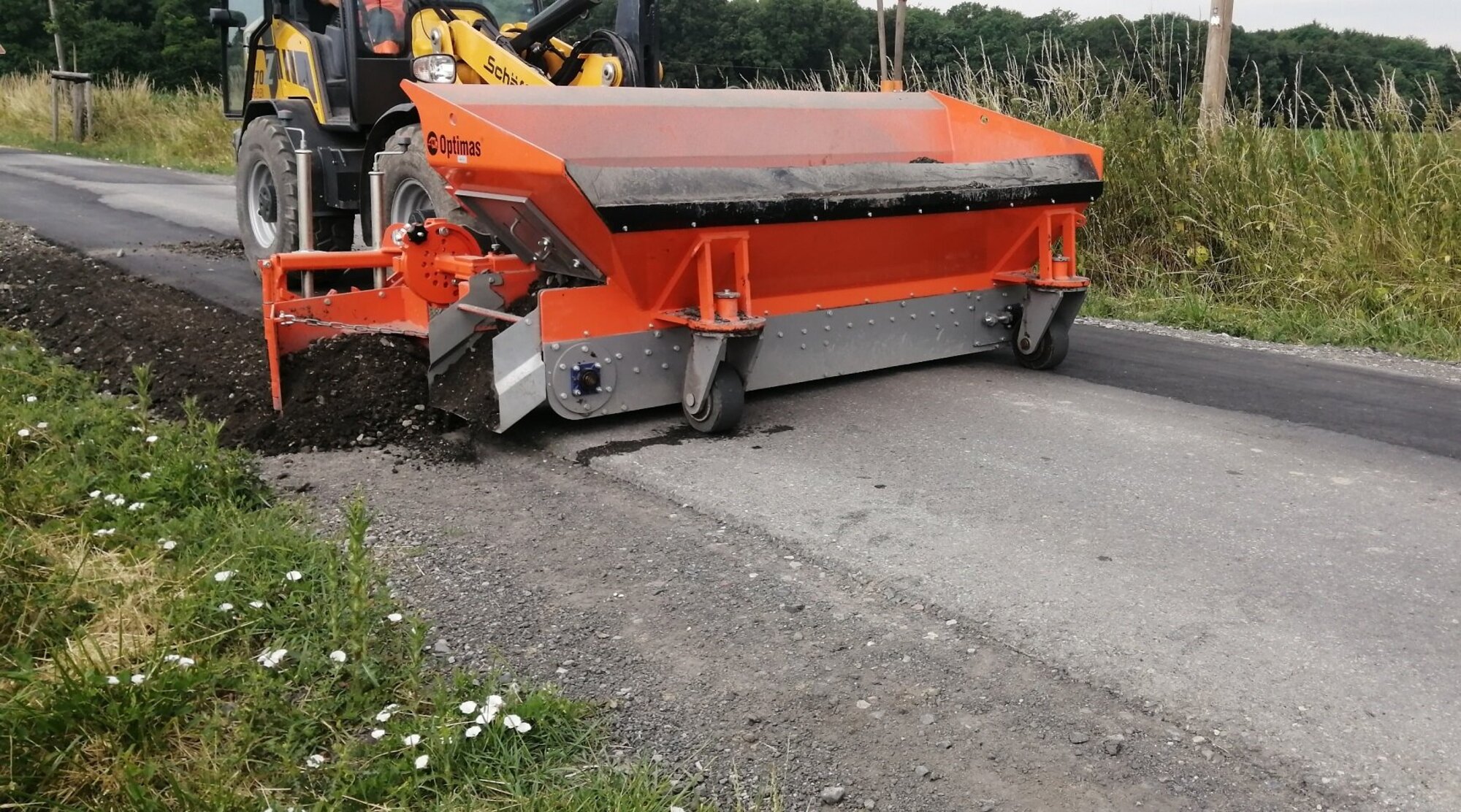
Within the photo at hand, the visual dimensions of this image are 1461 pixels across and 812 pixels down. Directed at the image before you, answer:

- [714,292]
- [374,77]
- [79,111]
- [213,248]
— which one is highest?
[79,111]

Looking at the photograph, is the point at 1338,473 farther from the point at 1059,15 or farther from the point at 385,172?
the point at 1059,15

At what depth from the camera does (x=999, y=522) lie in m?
4.02

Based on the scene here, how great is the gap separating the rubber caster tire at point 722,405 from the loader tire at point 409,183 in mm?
1947

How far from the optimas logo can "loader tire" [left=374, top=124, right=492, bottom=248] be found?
1.04 m

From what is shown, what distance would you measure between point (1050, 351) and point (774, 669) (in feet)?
11.4

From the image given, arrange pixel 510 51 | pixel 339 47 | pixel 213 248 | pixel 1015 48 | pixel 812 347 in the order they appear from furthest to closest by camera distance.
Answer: pixel 1015 48 → pixel 213 248 → pixel 339 47 → pixel 510 51 → pixel 812 347

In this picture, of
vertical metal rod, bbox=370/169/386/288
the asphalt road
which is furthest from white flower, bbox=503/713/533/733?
vertical metal rod, bbox=370/169/386/288

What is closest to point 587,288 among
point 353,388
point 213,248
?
point 353,388

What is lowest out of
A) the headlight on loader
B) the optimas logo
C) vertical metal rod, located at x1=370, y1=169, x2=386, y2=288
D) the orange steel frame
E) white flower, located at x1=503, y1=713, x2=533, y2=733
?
white flower, located at x1=503, y1=713, x2=533, y2=733

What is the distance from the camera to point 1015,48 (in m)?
10.4

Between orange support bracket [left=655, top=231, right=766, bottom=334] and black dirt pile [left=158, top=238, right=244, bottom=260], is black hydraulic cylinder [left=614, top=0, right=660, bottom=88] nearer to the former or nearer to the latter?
orange support bracket [left=655, top=231, right=766, bottom=334]

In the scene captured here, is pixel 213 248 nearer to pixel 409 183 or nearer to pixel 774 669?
pixel 409 183

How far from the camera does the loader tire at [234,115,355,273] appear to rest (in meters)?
7.65

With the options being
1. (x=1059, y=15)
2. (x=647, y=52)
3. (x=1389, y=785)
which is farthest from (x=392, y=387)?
(x=1059, y=15)
